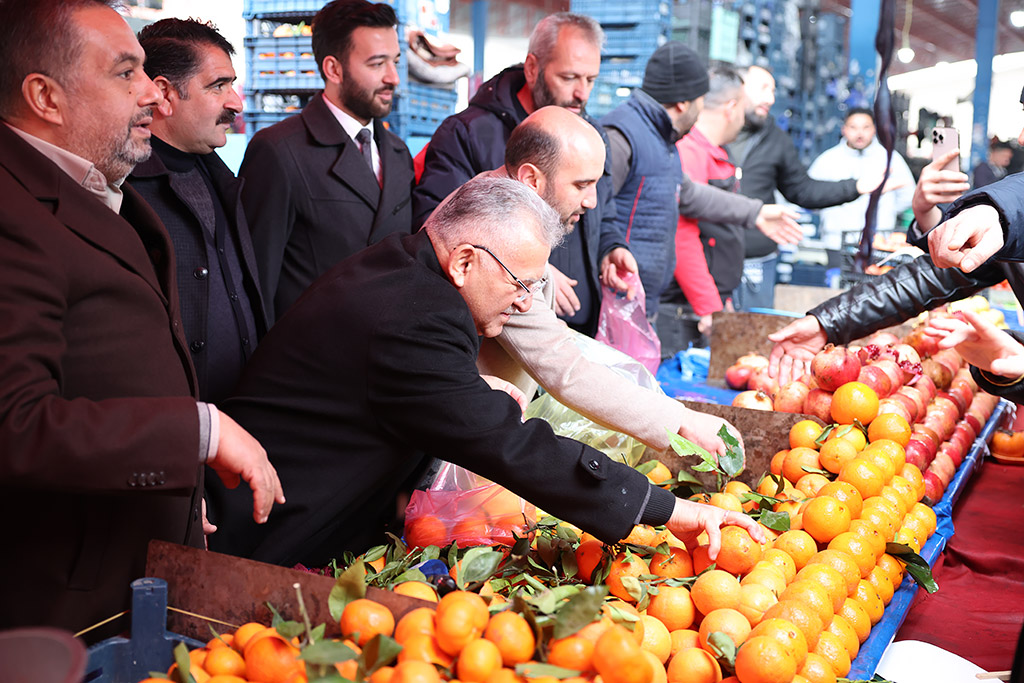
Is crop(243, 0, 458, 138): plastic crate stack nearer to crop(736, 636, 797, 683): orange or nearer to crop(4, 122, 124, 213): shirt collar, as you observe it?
crop(4, 122, 124, 213): shirt collar

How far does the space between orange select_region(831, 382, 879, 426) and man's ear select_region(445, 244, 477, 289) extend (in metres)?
1.25

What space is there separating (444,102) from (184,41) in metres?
3.64

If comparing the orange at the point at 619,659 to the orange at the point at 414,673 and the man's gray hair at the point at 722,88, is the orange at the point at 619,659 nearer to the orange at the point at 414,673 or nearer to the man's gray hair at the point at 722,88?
the orange at the point at 414,673

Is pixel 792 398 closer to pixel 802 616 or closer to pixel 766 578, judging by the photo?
pixel 766 578

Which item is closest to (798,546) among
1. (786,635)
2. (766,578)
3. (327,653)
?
(766,578)

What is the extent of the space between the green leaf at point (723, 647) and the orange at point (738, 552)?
0.80ft

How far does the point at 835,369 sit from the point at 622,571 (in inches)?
50.0

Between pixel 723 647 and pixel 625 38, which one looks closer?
pixel 723 647

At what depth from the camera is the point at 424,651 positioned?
115 centimetres

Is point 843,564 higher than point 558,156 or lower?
lower

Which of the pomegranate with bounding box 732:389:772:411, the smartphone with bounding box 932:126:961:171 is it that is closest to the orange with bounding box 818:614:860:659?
the pomegranate with bounding box 732:389:772:411

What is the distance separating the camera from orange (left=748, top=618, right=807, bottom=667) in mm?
1361

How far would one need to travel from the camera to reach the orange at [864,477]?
6.73ft

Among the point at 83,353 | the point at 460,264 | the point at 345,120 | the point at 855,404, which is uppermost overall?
the point at 345,120
